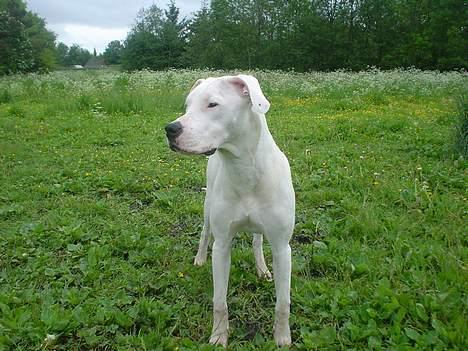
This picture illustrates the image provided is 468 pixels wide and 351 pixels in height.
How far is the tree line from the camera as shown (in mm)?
34000

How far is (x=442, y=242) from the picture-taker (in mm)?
3748

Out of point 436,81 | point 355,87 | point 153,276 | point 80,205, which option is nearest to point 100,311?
point 153,276

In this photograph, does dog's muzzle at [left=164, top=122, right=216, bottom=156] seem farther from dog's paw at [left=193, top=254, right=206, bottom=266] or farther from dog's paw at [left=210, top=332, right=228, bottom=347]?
dog's paw at [left=193, top=254, right=206, bottom=266]

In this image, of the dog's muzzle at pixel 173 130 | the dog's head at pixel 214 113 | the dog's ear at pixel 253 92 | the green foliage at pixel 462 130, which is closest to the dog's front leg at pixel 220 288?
the dog's head at pixel 214 113

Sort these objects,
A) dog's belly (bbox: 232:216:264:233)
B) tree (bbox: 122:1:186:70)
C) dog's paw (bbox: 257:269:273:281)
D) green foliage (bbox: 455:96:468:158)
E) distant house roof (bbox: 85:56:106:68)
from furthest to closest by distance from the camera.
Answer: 1. distant house roof (bbox: 85:56:106:68)
2. tree (bbox: 122:1:186:70)
3. green foliage (bbox: 455:96:468:158)
4. dog's paw (bbox: 257:269:273:281)
5. dog's belly (bbox: 232:216:264:233)

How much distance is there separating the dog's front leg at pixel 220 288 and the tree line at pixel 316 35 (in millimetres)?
34817

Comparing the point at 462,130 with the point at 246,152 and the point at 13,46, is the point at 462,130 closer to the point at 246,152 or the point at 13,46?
the point at 246,152

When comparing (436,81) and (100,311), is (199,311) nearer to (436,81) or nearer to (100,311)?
(100,311)

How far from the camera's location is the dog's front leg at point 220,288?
2838 millimetres

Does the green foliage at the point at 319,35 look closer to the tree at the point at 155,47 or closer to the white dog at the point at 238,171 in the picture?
the tree at the point at 155,47

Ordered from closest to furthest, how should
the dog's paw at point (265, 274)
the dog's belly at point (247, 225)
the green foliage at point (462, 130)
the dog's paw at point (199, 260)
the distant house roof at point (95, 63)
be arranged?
the dog's belly at point (247, 225), the dog's paw at point (265, 274), the dog's paw at point (199, 260), the green foliage at point (462, 130), the distant house roof at point (95, 63)

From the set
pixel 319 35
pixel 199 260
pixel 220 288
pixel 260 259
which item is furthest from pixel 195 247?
pixel 319 35

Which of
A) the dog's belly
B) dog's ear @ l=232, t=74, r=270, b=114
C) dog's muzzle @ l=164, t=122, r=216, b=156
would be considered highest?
dog's ear @ l=232, t=74, r=270, b=114

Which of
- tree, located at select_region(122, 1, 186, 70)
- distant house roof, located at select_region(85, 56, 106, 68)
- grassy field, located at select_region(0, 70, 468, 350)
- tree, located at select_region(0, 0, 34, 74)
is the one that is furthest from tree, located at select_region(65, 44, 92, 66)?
grassy field, located at select_region(0, 70, 468, 350)
